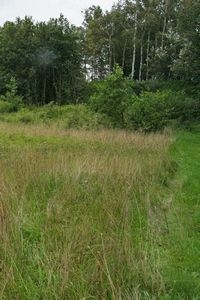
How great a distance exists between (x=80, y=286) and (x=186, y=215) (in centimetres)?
333

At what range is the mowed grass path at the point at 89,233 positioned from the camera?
12.9 ft

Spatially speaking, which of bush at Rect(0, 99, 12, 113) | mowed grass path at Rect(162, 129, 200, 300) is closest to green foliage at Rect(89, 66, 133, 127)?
bush at Rect(0, 99, 12, 113)

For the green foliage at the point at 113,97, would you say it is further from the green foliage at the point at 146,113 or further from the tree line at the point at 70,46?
the tree line at the point at 70,46

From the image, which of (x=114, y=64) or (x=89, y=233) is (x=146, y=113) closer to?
(x=114, y=64)

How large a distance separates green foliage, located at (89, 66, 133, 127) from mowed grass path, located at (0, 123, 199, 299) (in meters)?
14.3

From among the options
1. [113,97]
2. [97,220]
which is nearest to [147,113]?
[113,97]

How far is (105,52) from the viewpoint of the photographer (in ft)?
167

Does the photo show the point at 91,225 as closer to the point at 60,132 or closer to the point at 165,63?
the point at 60,132

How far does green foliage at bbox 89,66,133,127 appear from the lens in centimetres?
2286

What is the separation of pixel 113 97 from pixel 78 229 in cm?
1850

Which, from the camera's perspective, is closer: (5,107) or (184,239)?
(184,239)

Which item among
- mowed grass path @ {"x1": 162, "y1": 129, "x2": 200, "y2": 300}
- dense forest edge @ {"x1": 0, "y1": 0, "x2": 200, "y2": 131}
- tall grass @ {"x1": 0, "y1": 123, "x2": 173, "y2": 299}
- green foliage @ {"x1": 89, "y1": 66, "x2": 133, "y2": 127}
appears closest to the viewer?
tall grass @ {"x1": 0, "y1": 123, "x2": 173, "y2": 299}

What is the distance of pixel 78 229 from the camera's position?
4871mm

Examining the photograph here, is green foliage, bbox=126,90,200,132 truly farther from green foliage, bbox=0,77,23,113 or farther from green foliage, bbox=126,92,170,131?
green foliage, bbox=0,77,23,113
